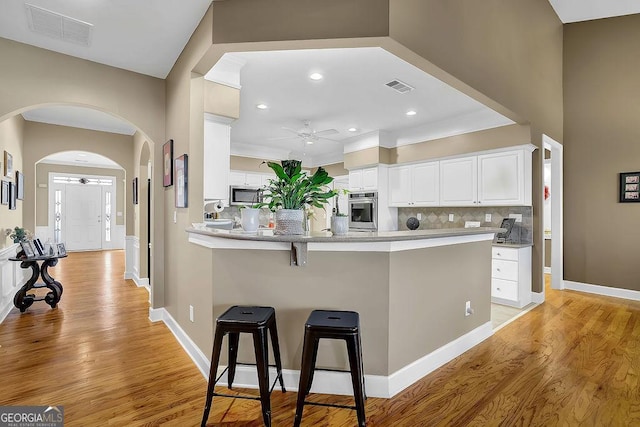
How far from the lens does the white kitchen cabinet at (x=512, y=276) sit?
403 centimetres

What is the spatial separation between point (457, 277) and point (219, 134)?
2.37 meters

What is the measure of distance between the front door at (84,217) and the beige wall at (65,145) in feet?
16.0

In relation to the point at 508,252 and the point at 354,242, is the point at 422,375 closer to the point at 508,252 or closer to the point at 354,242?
the point at 354,242

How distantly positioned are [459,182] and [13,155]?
6326 millimetres

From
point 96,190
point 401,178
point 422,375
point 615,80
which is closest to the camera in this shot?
point 422,375

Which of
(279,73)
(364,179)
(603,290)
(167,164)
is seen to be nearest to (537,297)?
(603,290)

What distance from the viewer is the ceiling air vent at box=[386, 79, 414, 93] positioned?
3564 mm

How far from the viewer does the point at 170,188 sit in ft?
10.9

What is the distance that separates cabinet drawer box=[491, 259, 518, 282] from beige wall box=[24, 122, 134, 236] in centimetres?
596

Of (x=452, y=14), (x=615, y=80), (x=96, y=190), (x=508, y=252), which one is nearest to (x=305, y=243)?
(x=452, y=14)

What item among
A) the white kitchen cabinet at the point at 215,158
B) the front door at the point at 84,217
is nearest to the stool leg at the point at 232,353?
the white kitchen cabinet at the point at 215,158

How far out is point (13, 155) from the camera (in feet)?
14.1

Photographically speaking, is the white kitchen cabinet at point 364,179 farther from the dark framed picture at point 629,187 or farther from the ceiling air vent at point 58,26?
the ceiling air vent at point 58,26

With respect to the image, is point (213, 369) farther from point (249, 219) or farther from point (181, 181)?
point (181, 181)
